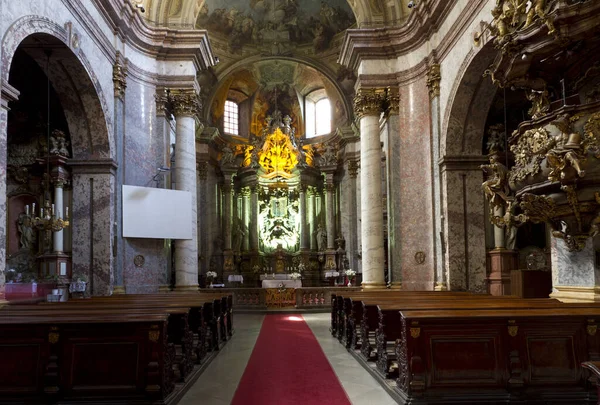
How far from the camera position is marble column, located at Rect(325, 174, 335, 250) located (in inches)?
907

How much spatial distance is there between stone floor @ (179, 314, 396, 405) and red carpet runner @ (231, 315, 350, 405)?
10 cm

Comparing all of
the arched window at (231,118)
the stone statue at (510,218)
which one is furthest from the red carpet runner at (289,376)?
the arched window at (231,118)

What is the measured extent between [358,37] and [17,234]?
9.62 m

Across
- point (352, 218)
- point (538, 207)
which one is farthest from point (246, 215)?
point (538, 207)

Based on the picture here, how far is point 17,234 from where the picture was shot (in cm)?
1287

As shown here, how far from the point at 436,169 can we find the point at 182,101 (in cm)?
657

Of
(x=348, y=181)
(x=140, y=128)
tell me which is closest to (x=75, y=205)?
(x=140, y=128)

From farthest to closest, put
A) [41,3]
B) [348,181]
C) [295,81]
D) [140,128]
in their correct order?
[295,81]
[348,181]
[140,128]
[41,3]

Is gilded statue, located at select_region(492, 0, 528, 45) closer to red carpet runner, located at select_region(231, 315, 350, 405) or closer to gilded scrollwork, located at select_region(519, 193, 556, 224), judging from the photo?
gilded scrollwork, located at select_region(519, 193, 556, 224)

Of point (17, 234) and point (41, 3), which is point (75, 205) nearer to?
point (17, 234)

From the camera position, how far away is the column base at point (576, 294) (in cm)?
725

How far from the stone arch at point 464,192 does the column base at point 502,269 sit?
0.71 ft

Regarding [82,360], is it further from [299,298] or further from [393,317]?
[299,298]

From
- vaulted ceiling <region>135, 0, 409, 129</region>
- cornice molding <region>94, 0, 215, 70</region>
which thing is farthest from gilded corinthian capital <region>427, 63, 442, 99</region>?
vaulted ceiling <region>135, 0, 409, 129</region>
